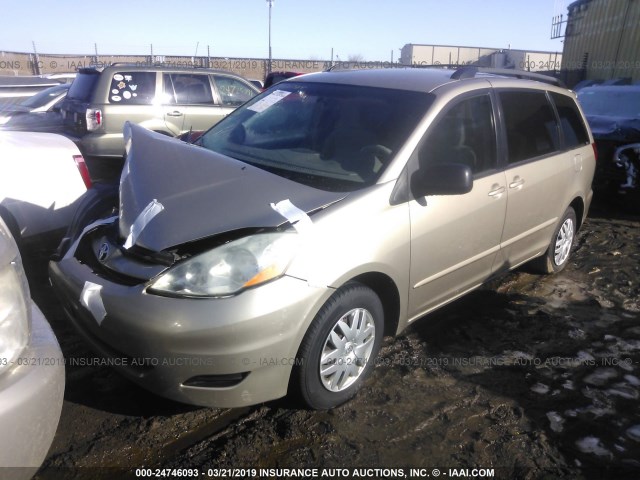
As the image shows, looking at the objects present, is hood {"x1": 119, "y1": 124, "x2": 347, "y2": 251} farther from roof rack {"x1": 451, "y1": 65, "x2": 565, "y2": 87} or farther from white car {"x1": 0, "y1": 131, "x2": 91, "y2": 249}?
roof rack {"x1": 451, "y1": 65, "x2": 565, "y2": 87}

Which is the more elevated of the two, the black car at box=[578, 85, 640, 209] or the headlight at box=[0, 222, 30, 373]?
the headlight at box=[0, 222, 30, 373]

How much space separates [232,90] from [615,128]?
5.93 m

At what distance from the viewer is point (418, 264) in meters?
3.06

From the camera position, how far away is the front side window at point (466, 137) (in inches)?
127

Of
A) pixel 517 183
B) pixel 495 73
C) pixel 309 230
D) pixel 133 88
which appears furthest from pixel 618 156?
pixel 133 88

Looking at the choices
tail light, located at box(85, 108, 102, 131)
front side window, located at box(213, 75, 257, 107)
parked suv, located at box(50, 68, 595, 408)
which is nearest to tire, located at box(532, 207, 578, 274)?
parked suv, located at box(50, 68, 595, 408)

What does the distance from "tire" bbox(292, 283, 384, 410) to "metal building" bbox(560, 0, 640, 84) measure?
1388 cm

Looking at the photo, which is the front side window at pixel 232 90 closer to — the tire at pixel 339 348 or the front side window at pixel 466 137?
the front side window at pixel 466 137

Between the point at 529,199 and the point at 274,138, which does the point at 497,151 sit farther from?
the point at 274,138

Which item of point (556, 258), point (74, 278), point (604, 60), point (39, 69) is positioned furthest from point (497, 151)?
point (39, 69)

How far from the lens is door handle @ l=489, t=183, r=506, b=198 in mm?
3508

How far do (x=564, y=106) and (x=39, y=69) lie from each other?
78.8ft

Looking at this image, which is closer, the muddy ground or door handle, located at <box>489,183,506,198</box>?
the muddy ground

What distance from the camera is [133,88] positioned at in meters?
8.13
